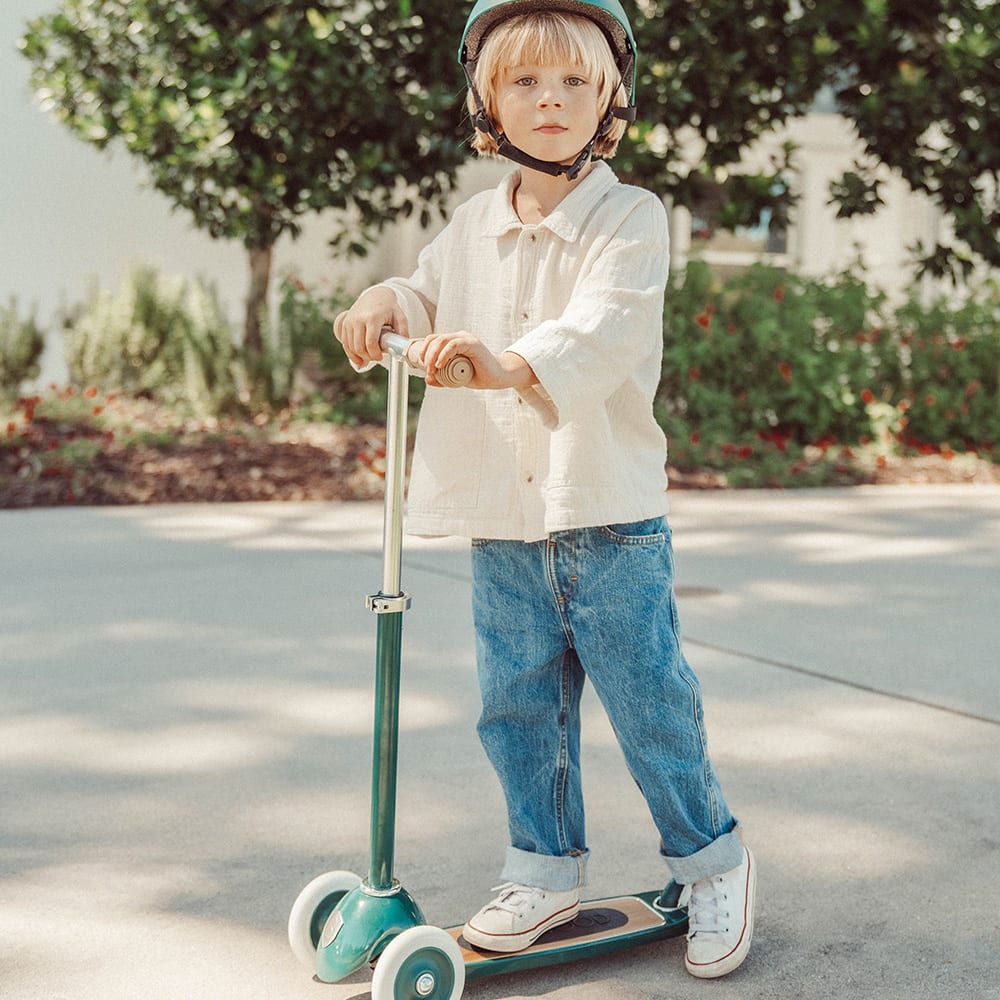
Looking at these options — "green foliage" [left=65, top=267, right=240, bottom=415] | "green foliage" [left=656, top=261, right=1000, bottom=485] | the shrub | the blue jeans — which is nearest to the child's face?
the blue jeans

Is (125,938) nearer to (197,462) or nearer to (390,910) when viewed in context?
(390,910)

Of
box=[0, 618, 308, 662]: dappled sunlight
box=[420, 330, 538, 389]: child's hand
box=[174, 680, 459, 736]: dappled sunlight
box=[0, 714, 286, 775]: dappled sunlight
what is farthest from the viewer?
box=[0, 618, 308, 662]: dappled sunlight

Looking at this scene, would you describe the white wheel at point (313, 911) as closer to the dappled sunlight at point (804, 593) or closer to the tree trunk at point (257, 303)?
the dappled sunlight at point (804, 593)

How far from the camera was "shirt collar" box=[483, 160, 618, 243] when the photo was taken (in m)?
2.17

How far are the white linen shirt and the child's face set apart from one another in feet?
0.27

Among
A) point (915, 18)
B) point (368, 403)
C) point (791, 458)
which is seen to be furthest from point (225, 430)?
point (915, 18)

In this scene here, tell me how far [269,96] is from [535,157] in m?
5.39

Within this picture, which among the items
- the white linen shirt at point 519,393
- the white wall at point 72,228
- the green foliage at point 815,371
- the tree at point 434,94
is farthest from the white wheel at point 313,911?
the white wall at point 72,228

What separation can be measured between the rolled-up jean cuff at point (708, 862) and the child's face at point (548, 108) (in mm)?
1134

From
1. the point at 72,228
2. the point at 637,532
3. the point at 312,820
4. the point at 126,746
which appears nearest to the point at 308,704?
the point at 126,746

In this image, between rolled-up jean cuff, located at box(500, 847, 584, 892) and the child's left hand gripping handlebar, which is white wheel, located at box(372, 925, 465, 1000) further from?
the child's left hand gripping handlebar

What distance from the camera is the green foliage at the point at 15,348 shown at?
9.41 m

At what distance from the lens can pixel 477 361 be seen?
6.13 feet

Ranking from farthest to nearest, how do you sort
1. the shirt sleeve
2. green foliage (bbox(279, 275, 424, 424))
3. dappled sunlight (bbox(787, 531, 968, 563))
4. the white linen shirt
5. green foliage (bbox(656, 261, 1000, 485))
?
1. green foliage (bbox(279, 275, 424, 424))
2. green foliage (bbox(656, 261, 1000, 485))
3. dappled sunlight (bbox(787, 531, 968, 563))
4. the white linen shirt
5. the shirt sleeve
